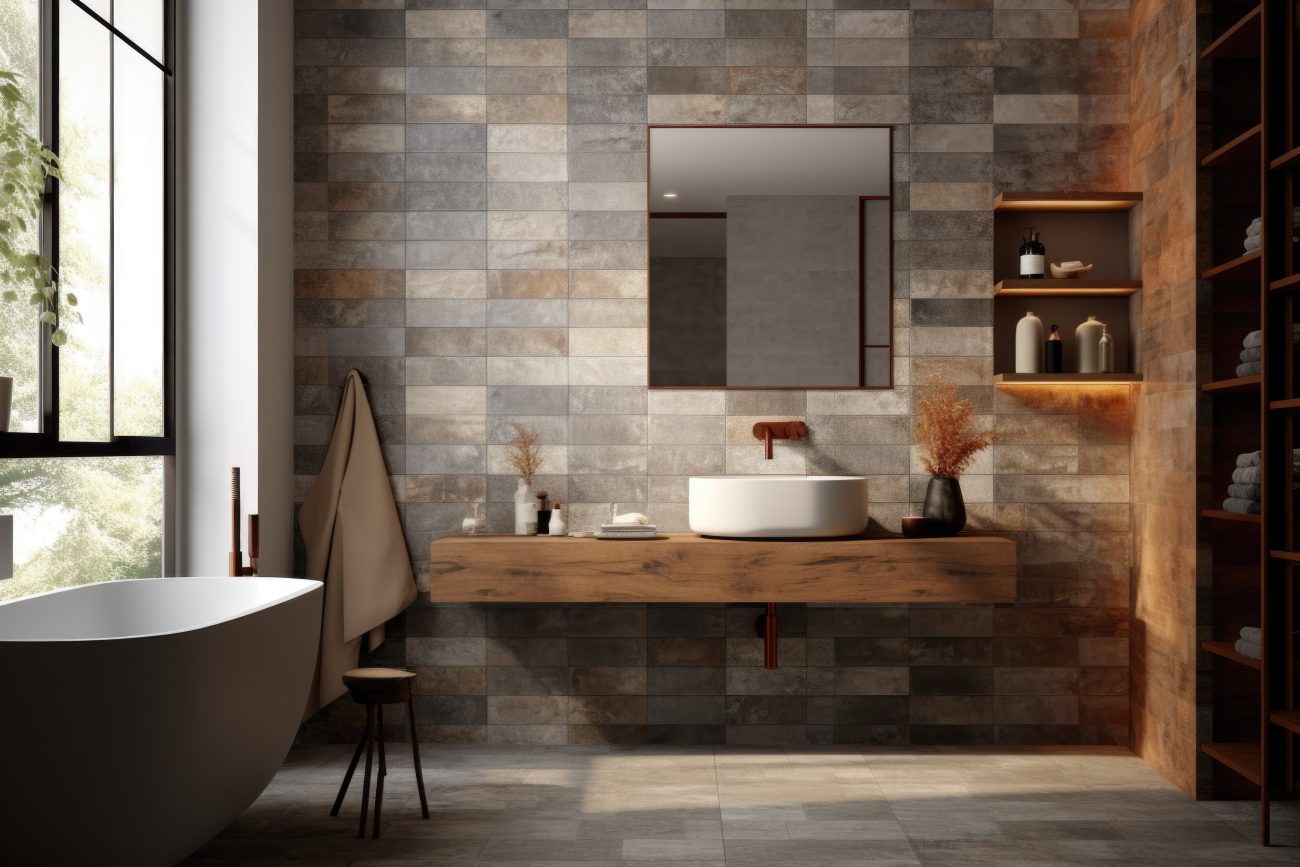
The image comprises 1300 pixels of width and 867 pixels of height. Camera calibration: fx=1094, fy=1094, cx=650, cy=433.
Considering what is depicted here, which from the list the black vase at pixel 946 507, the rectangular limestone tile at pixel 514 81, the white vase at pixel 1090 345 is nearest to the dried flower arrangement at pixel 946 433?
the black vase at pixel 946 507

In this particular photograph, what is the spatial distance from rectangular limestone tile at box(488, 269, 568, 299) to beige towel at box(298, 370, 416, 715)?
26.3 inches

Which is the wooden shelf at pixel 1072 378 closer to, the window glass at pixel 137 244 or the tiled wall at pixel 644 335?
the tiled wall at pixel 644 335

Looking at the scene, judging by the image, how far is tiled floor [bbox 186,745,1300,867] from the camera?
3156 millimetres

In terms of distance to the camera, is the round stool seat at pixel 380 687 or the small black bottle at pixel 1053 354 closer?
the round stool seat at pixel 380 687

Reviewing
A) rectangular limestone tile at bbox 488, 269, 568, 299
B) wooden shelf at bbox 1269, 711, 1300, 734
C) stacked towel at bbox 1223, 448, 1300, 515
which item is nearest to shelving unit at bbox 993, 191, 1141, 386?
stacked towel at bbox 1223, 448, 1300, 515

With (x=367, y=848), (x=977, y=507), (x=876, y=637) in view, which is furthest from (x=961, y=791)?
(x=367, y=848)

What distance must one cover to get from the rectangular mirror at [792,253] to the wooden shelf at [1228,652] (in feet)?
4.89

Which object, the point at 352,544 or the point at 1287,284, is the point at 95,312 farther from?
the point at 1287,284

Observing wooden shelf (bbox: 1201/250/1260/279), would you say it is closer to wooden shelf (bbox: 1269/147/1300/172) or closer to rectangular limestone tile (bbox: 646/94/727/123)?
wooden shelf (bbox: 1269/147/1300/172)

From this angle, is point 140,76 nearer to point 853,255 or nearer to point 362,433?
point 362,433

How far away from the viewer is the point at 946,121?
4.41 metres

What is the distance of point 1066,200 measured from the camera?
4.25 m

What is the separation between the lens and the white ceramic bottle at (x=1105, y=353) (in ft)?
13.9

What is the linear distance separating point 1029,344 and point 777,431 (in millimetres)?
1040
